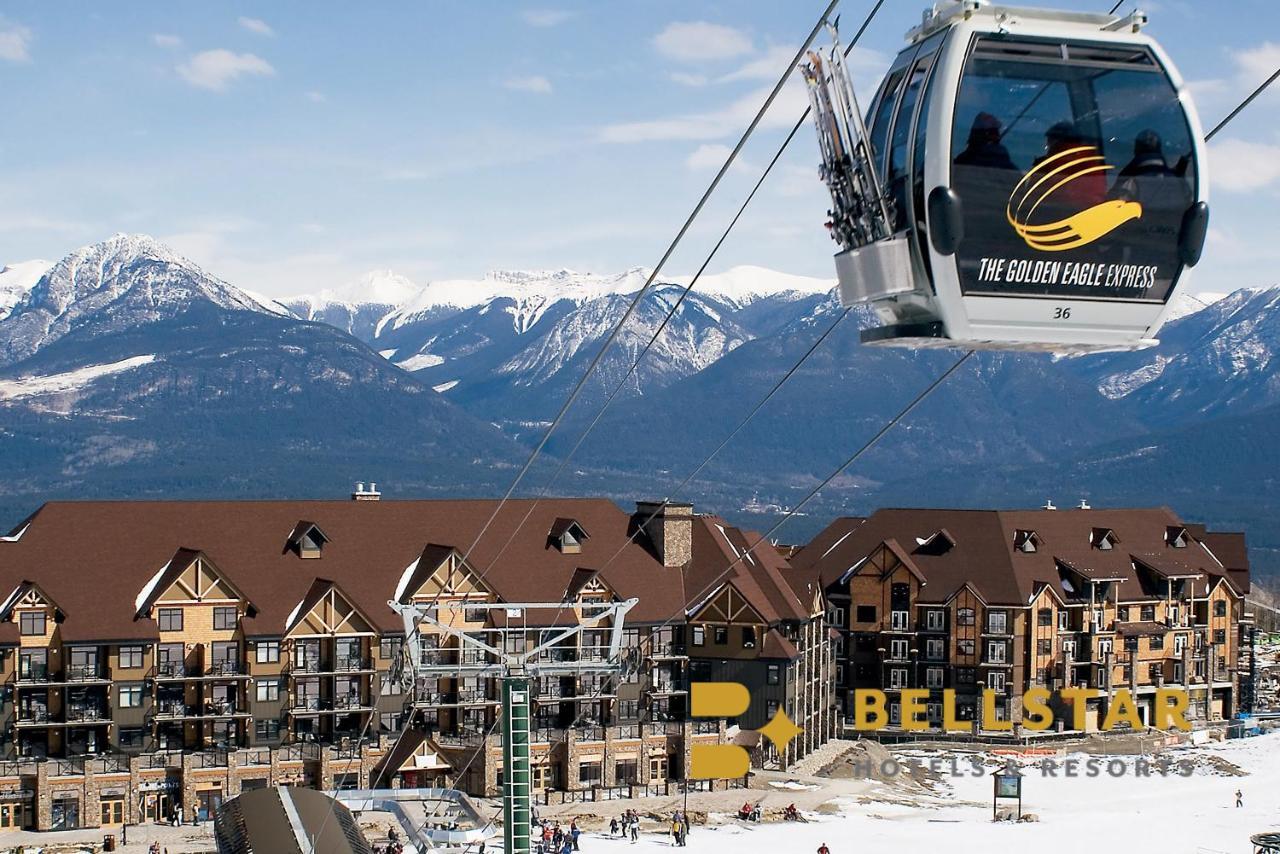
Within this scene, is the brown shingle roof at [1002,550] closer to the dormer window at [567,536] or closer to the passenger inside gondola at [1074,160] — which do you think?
the dormer window at [567,536]

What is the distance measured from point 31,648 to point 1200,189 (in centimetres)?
6800

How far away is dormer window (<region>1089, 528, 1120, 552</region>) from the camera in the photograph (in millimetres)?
125688

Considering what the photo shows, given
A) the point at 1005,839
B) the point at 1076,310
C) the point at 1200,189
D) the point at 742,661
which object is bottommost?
the point at 1005,839

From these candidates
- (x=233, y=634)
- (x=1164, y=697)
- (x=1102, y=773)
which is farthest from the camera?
(x=1164, y=697)

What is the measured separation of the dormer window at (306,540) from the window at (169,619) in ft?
25.9

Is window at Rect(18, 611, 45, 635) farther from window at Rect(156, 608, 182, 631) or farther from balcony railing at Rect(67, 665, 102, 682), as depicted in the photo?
window at Rect(156, 608, 182, 631)

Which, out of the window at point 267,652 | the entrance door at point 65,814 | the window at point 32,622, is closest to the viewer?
the entrance door at point 65,814

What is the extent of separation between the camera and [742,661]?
327 ft

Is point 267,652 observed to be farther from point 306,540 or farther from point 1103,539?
point 1103,539

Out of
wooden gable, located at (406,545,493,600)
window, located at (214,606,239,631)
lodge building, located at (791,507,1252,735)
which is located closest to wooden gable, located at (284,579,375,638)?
window, located at (214,606,239,631)

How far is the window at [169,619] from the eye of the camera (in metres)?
84.9

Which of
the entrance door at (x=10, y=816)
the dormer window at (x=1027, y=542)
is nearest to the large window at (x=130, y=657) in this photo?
the entrance door at (x=10, y=816)

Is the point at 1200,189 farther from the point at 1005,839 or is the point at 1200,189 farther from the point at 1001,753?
the point at 1001,753

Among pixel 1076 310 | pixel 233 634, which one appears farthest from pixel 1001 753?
pixel 1076 310
